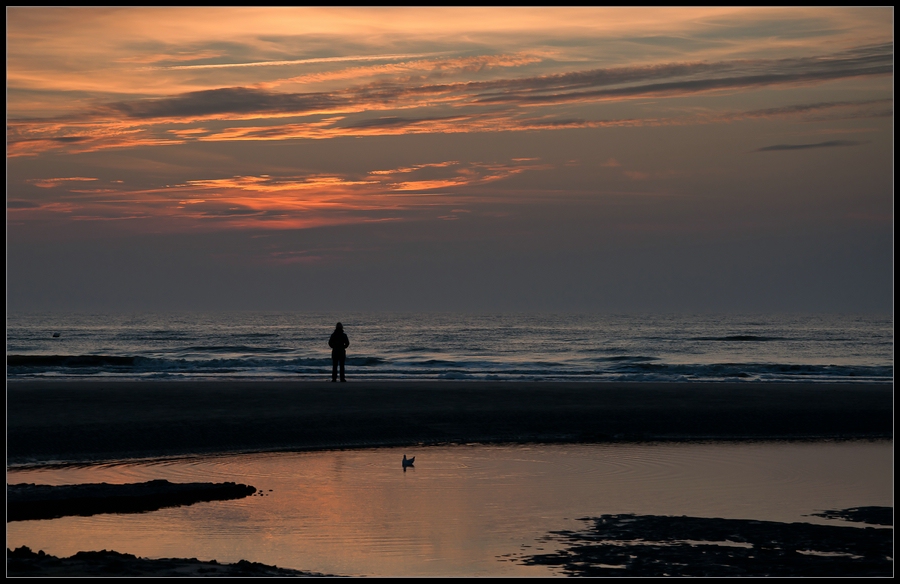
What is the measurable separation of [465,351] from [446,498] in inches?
1882

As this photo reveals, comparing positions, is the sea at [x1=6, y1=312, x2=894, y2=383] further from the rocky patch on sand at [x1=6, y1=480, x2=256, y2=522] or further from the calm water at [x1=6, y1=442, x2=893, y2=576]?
the rocky patch on sand at [x1=6, y1=480, x2=256, y2=522]

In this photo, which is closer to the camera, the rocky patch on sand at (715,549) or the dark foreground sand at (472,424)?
the rocky patch on sand at (715,549)

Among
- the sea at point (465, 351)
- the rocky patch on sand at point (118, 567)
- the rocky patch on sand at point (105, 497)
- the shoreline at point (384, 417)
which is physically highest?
the rocky patch on sand at point (118, 567)

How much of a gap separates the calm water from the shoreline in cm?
115

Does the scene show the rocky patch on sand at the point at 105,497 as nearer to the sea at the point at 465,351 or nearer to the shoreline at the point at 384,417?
the shoreline at the point at 384,417

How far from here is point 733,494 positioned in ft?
→ 34.9

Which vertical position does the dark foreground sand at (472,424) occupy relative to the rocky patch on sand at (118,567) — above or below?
below

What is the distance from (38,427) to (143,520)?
279 inches

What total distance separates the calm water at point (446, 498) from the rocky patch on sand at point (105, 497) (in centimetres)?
33

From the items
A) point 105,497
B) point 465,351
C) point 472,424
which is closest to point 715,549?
point 105,497

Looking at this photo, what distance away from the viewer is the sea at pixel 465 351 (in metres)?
36.2

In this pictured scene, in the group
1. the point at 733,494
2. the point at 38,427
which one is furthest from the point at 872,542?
the point at 38,427

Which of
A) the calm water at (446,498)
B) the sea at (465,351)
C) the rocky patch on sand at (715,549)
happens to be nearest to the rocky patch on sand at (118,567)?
the calm water at (446,498)

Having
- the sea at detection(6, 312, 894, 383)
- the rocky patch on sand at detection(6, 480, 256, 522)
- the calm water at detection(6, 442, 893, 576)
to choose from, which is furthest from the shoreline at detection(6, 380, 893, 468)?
the sea at detection(6, 312, 894, 383)
